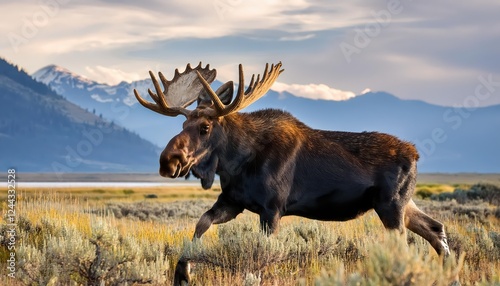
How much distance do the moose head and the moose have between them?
0.03 ft

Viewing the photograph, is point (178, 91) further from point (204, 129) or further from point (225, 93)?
point (204, 129)

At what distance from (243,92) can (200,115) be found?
0.52 meters

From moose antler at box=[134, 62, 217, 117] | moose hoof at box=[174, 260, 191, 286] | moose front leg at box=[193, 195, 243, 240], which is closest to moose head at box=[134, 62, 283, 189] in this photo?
moose antler at box=[134, 62, 217, 117]

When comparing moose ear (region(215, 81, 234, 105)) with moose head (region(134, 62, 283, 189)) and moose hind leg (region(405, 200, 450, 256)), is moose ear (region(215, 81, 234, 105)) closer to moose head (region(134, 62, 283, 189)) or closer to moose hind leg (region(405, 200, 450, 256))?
moose head (region(134, 62, 283, 189))

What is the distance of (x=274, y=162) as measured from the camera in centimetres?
847

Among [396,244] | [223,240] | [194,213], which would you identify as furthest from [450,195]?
[396,244]

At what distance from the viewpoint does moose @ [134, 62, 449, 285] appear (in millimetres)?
8234

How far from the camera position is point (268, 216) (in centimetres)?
818

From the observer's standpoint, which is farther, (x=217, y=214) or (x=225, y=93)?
(x=225, y=93)

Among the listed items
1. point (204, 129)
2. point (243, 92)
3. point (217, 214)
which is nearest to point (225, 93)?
point (243, 92)

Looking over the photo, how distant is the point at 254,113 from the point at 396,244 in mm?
4401

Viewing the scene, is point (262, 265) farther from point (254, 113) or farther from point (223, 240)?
point (254, 113)

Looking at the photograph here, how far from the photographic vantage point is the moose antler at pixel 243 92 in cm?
821

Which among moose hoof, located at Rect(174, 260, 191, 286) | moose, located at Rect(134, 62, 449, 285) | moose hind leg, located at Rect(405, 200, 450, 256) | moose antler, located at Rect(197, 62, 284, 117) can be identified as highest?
moose antler, located at Rect(197, 62, 284, 117)
